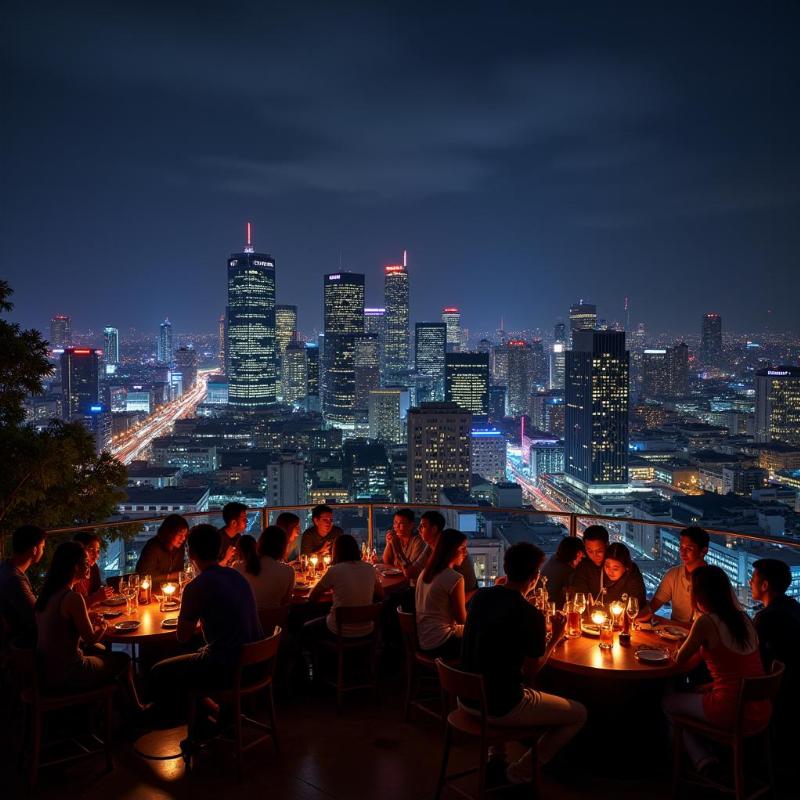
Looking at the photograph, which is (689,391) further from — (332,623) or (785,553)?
(332,623)

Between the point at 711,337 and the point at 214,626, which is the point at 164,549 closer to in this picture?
the point at 214,626

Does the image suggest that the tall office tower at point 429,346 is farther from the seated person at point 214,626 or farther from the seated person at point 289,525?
the seated person at point 214,626

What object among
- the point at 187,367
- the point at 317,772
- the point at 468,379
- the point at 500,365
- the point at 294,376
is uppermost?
the point at 500,365

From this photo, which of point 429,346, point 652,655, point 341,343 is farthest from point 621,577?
point 429,346

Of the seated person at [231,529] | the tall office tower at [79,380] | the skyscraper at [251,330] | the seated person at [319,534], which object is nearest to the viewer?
the seated person at [231,529]

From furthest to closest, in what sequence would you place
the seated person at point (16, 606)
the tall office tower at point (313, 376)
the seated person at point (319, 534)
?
the tall office tower at point (313, 376)
the seated person at point (319, 534)
the seated person at point (16, 606)

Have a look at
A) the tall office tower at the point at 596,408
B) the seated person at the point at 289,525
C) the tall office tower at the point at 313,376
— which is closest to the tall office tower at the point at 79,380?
the tall office tower at the point at 313,376

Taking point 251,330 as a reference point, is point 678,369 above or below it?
below

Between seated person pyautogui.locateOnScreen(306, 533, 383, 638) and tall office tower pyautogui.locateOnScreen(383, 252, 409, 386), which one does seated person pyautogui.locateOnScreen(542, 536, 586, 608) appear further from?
tall office tower pyautogui.locateOnScreen(383, 252, 409, 386)
